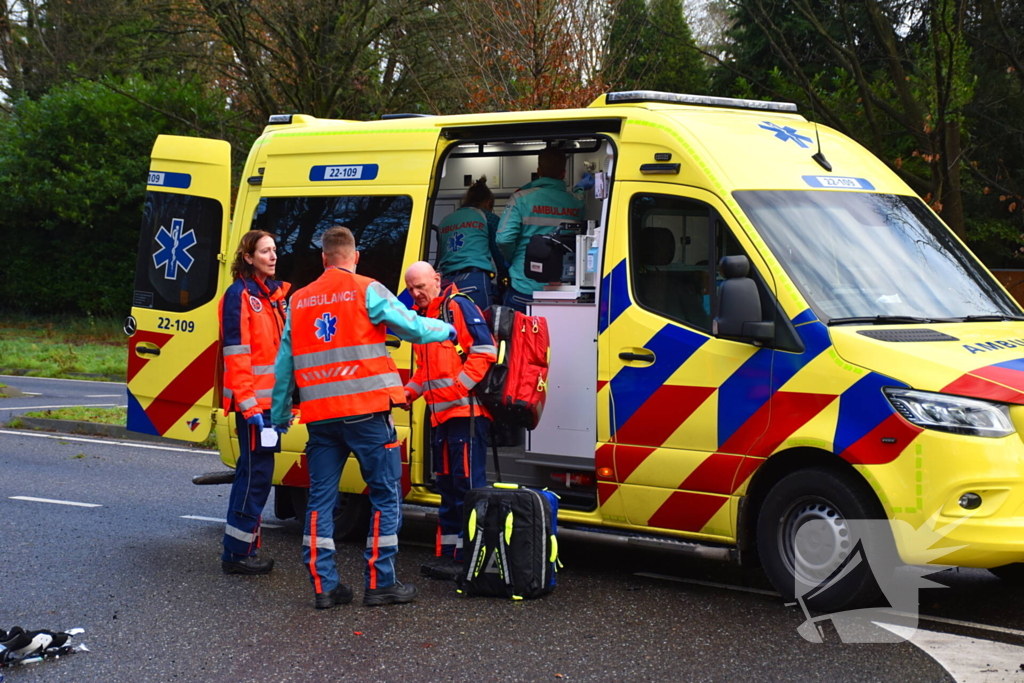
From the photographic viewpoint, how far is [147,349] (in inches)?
337

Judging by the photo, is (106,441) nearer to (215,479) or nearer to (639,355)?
(215,479)

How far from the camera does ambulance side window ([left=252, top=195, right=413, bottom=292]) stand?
24.9 feet

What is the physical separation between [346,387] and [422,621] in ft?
4.03

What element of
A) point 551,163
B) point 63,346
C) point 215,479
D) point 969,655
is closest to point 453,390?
point 551,163

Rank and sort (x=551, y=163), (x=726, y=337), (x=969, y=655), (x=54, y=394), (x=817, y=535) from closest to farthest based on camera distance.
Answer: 1. (x=969, y=655)
2. (x=817, y=535)
3. (x=726, y=337)
4. (x=551, y=163)
5. (x=54, y=394)

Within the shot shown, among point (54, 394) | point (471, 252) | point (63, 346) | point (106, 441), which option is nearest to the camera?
point (471, 252)

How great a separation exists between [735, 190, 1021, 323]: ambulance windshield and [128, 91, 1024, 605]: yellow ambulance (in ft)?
0.04

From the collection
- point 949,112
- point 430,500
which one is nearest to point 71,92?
point 949,112

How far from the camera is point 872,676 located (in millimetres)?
4957

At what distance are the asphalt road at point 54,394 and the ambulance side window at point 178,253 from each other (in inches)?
266

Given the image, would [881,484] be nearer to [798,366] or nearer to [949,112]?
[798,366]

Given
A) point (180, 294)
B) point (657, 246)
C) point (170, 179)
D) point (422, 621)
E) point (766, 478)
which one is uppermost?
point (170, 179)

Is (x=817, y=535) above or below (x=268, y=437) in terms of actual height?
below

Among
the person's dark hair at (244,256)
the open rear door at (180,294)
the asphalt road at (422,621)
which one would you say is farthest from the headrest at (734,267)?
the open rear door at (180,294)
